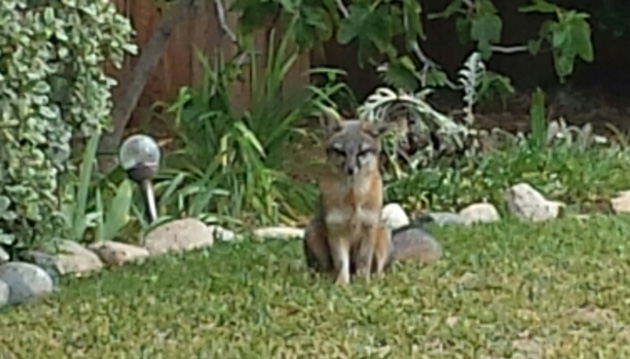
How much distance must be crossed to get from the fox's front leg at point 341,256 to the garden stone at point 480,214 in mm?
1421

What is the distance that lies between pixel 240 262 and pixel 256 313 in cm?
83

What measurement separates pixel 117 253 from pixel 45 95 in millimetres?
845

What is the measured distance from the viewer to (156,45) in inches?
288

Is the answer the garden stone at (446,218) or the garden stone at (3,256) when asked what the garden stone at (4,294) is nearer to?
the garden stone at (3,256)

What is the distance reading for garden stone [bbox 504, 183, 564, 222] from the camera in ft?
21.6

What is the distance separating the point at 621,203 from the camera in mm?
6836

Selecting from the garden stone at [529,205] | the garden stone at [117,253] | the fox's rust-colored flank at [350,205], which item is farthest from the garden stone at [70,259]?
the garden stone at [529,205]

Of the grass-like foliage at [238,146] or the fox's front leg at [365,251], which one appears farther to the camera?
the grass-like foliage at [238,146]

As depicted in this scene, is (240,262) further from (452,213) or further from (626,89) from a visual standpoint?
(626,89)

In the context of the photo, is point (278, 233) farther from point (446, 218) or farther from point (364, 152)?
point (364, 152)

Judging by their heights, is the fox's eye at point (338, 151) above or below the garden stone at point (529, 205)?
above

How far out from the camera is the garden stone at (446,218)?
20.9ft

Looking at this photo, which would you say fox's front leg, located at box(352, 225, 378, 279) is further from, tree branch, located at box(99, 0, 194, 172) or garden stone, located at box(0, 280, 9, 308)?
tree branch, located at box(99, 0, 194, 172)

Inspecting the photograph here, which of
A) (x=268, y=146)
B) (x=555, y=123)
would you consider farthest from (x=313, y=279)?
(x=555, y=123)
